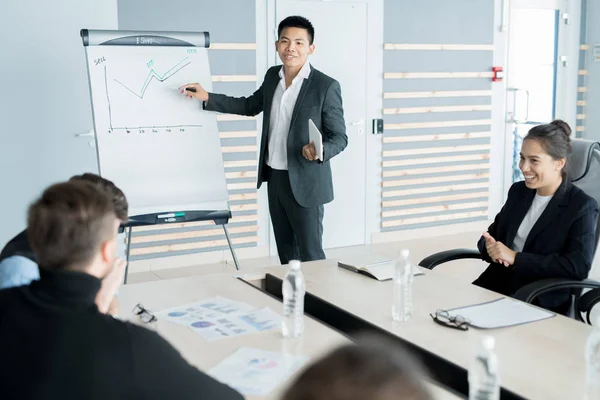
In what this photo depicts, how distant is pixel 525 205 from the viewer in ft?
10.3

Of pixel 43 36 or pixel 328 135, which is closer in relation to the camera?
→ pixel 328 135

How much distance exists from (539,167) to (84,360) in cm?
221

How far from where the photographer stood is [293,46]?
3.89 m

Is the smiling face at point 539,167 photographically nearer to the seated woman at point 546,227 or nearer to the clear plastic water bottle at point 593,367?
the seated woman at point 546,227

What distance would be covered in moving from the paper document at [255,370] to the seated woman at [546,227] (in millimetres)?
1306

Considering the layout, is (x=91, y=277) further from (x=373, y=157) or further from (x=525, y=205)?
(x=373, y=157)

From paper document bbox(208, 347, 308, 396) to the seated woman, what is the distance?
1306 mm

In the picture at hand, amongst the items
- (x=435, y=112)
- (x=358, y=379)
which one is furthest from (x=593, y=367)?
(x=435, y=112)

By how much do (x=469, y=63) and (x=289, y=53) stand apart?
3.12 meters

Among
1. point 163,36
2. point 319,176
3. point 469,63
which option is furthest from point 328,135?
point 469,63

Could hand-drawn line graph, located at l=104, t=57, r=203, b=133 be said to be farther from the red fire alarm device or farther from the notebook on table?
the red fire alarm device

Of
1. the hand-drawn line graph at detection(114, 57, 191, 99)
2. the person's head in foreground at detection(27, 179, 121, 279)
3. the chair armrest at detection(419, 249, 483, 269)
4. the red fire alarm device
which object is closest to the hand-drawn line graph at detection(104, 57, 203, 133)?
the hand-drawn line graph at detection(114, 57, 191, 99)

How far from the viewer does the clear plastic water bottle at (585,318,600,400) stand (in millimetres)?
1770

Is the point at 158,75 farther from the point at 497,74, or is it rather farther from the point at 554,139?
the point at 497,74
